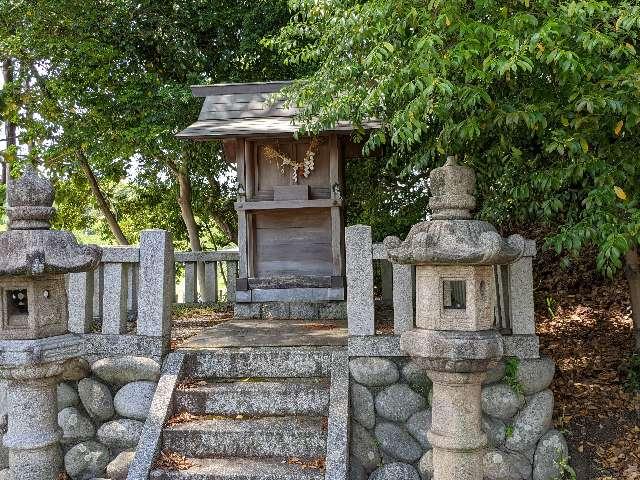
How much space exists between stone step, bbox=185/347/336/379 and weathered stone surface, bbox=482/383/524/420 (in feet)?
4.39

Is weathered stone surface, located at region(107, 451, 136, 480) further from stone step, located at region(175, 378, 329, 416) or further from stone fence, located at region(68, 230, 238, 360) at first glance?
stone fence, located at region(68, 230, 238, 360)

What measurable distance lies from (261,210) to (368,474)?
4.11m

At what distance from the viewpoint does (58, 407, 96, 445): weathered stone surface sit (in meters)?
4.65

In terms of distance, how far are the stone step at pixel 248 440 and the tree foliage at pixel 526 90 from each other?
2336 mm

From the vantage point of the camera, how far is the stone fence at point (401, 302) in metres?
4.48

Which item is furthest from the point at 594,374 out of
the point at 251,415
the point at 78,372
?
the point at 78,372

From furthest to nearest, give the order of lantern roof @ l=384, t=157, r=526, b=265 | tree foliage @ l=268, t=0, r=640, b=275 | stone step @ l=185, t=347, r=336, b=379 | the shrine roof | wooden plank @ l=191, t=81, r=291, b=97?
wooden plank @ l=191, t=81, r=291, b=97, the shrine roof, stone step @ l=185, t=347, r=336, b=379, lantern roof @ l=384, t=157, r=526, b=265, tree foliage @ l=268, t=0, r=640, b=275

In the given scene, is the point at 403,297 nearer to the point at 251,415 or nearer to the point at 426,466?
the point at 426,466

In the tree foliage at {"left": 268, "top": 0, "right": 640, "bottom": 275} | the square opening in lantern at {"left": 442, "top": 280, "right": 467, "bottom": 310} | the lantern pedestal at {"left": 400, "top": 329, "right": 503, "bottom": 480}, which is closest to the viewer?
the tree foliage at {"left": 268, "top": 0, "right": 640, "bottom": 275}

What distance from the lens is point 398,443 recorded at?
4.40 metres

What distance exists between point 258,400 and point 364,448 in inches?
37.4

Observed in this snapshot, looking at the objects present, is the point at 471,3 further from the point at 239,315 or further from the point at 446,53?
the point at 239,315

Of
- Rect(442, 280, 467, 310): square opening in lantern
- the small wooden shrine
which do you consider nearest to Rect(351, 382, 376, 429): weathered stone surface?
Rect(442, 280, 467, 310): square opening in lantern

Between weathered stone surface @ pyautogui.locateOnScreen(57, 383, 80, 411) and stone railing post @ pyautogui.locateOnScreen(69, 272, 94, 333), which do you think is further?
stone railing post @ pyautogui.locateOnScreen(69, 272, 94, 333)
